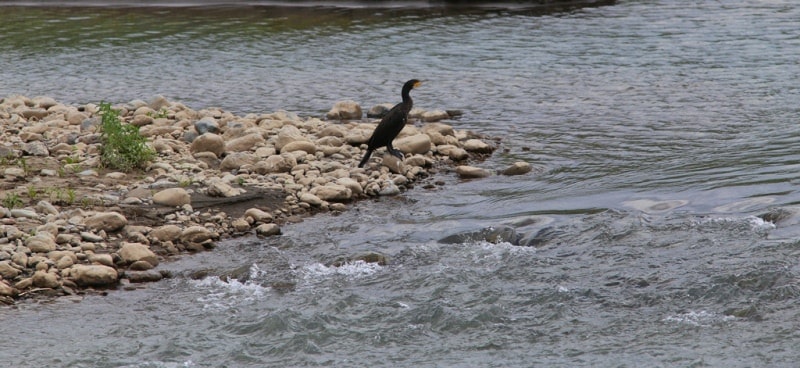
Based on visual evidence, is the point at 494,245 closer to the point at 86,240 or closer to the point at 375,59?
the point at 86,240

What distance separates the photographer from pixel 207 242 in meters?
10.3

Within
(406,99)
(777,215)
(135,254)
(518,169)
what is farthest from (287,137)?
(777,215)

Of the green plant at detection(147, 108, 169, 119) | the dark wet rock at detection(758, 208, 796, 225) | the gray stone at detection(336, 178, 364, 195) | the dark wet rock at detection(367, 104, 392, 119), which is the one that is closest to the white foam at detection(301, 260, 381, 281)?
the gray stone at detection(336, 178, 364, 195)

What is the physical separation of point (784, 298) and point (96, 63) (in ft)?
54.7

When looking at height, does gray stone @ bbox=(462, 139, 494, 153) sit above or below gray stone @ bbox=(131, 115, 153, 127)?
below

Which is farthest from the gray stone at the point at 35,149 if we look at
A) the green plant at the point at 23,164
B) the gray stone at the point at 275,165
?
the gray stone at the point at 275,165

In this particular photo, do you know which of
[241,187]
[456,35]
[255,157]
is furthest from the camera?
[456,35]

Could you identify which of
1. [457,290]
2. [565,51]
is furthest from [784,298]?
[565,51]

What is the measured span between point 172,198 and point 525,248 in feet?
12.0

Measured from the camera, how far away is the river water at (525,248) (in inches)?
310

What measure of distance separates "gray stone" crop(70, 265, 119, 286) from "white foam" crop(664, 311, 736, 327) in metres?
4.54

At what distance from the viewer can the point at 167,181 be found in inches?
465

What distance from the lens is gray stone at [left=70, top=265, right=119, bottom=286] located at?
9.23 metres

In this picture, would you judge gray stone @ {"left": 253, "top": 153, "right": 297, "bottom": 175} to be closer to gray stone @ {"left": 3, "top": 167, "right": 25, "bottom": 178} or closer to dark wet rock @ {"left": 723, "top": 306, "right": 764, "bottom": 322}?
gray stone @ {"left": 3, "top": 167, "right": 25, "bottom": 178}
